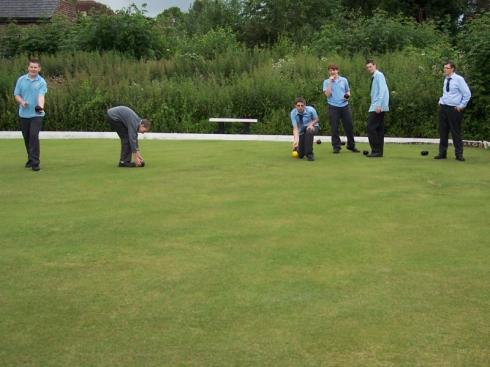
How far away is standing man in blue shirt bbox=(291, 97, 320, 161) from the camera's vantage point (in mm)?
13086

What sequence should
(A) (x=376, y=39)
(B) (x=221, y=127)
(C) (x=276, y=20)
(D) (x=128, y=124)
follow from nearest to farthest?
(D) (x=128, y=124), (B) (x=221, y=127), (A) (x=376, y=39), (C) (x=276, y=20)

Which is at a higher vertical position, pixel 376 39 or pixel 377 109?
pixel 376 39

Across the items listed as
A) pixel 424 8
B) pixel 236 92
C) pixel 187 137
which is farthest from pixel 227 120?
pixel 424 8

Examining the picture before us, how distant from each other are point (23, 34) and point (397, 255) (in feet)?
86.4

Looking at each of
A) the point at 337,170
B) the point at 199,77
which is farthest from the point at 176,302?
the point at 199,77

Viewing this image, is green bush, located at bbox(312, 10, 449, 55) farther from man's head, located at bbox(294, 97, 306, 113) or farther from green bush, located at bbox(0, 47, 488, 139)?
man's head, located at bbox(294, 97, 306, 113)

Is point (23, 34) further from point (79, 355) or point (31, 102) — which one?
point (79, 355)

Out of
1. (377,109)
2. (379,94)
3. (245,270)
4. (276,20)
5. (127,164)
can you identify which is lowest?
(245,270)

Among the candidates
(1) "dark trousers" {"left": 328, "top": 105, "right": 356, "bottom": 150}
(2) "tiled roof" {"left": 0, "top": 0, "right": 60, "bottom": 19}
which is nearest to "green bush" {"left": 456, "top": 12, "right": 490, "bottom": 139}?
(1) "dark trousers" {"left": 328, "top": 105, "right": 356, "bottom": 150}

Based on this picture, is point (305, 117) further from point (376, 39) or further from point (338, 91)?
point (376, 39)

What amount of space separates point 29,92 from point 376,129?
6389mm

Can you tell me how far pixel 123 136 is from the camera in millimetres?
12312

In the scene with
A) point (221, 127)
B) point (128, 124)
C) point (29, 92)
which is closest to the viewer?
point (128, 124)

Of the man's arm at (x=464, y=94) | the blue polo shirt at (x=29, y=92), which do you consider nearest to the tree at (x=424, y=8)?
the man's arm at (x=464, y=94)
